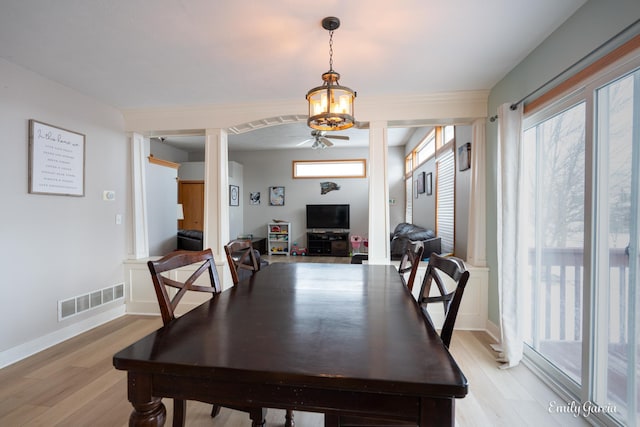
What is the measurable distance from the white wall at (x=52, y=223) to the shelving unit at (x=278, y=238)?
4.24 meters

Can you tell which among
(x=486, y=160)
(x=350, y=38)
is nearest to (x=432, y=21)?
(x=350, y=38)

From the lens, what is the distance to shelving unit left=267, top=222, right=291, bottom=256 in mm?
7477

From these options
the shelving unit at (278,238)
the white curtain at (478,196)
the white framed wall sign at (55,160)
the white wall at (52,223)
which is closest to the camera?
the white wall at (52,223)

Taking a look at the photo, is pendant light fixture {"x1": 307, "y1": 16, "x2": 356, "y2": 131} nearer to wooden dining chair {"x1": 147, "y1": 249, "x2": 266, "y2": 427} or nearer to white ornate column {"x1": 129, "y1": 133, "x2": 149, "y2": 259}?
wooden dining chair {"x1": 147, "y1": 249, "x2": 266, "y2": 427}

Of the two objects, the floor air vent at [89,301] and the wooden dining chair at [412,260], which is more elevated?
the wooden dining chair at [412,260]

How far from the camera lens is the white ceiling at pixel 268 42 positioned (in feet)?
5.61

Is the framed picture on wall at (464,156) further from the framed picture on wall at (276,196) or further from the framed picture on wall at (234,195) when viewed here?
the framed picture on wall at (234,195)

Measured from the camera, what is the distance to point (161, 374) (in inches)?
32.0

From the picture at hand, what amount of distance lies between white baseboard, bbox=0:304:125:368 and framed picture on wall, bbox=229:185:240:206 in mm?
3808

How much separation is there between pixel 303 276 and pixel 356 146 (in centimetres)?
587

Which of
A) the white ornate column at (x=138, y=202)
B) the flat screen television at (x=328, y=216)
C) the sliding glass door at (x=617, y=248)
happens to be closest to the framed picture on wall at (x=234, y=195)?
the flat screen television at (x=328, y=216)

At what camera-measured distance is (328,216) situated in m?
7.30

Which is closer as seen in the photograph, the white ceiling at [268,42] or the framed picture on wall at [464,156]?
the white ceiling at [268,42]
